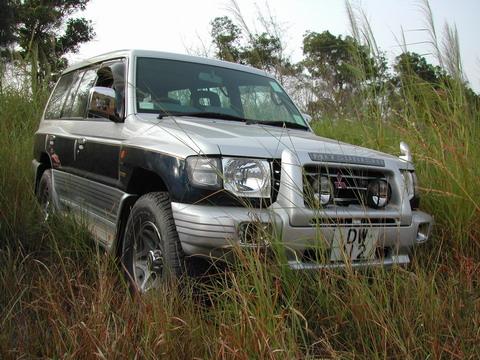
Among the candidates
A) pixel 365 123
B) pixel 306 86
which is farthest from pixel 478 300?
pixel 306 86

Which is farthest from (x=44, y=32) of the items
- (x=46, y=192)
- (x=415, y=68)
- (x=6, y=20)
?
(x=415, y=68)

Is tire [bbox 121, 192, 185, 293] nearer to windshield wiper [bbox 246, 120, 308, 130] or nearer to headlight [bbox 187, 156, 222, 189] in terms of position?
headlight [bbox 187, 156, 222, 189]

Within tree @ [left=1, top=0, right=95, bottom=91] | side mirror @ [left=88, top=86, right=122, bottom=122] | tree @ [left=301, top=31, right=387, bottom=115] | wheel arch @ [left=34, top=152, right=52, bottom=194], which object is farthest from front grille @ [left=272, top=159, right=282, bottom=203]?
tree @ [left=1, top=0, right=95, bottom=91]

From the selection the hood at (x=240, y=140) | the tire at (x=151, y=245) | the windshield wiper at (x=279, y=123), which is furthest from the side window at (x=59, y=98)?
the tire at (x=151, y=245)

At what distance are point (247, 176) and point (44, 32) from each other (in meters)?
9.79

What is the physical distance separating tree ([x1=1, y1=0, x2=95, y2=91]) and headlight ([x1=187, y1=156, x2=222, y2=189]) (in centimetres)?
583

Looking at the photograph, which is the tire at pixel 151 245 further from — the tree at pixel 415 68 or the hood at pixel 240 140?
the tree at pixel 415 68

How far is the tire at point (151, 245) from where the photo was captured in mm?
2508

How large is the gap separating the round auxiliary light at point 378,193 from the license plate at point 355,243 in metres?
0.23

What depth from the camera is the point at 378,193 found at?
281 cm

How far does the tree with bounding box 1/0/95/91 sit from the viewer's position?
25.6 ft

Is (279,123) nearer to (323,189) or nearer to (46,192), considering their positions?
(323,189)

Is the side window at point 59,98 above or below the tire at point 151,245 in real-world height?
above

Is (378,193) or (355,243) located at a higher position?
(378,193)
